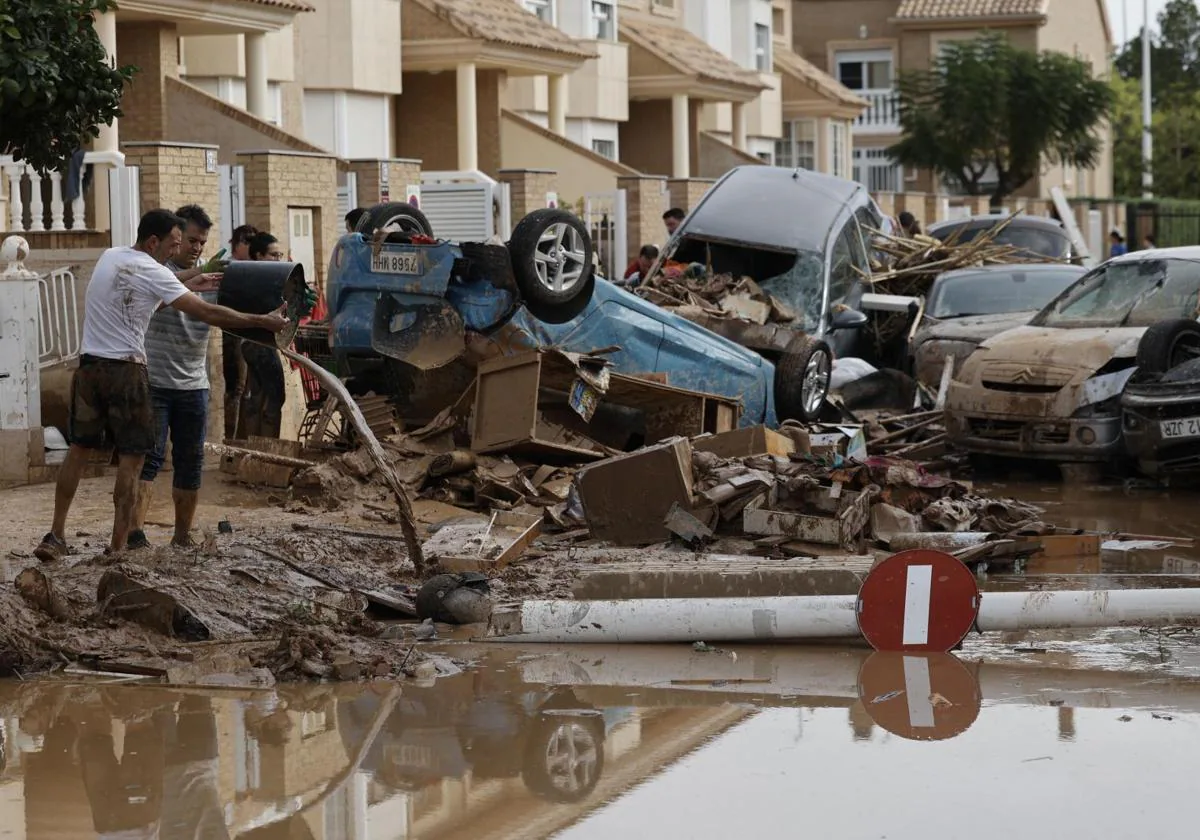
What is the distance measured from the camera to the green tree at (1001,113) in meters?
50.6

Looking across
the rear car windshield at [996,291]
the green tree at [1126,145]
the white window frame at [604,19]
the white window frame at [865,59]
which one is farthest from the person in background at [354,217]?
the green tree at [1126,145]

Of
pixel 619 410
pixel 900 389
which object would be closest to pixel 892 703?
pixel 619 410

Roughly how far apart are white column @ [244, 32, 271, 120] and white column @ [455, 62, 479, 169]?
19.2ft

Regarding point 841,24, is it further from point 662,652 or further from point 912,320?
point 662,652

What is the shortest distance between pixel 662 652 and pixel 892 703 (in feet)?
4.03

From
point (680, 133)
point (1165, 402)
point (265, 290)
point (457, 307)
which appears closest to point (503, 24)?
point (680, 133)

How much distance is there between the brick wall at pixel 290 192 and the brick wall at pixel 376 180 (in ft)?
9.95

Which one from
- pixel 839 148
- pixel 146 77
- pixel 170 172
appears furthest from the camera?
pixel 839 148

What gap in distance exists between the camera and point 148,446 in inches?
362

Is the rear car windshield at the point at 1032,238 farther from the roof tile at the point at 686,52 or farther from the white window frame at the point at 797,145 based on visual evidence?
the white window frame at the point at 797,145

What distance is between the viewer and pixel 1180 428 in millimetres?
12664

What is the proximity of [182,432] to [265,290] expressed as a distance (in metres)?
0.88

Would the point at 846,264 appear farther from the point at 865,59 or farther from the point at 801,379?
the point at 865,59

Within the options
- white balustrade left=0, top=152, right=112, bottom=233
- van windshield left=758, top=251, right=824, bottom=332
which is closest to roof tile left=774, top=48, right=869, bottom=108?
van windshield left=758, top=251, right=824, bottom=332
